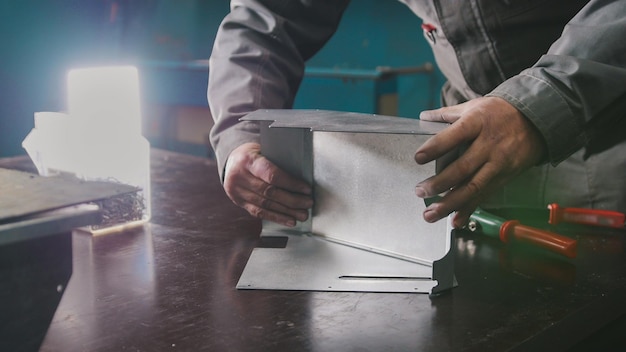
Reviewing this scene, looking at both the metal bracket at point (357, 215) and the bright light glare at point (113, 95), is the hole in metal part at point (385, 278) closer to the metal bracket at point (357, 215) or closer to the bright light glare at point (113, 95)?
the metal bracket at point (357, 215)

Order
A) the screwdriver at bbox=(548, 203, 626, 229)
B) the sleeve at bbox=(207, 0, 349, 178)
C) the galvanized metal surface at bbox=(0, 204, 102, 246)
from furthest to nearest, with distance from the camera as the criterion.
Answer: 1. the sleeve at bbox=(207, 0, 349, 178)
2. the screwdriver at bbox=(548, 203, 626, 229)
3. the galvanized metal surface at bbox=(0, 204, 102, 246)

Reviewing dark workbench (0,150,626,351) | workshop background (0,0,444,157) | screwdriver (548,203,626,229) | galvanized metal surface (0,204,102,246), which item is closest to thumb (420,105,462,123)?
dark workbench (0,150,626,351)

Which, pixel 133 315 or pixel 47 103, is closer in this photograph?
pixel 133 315

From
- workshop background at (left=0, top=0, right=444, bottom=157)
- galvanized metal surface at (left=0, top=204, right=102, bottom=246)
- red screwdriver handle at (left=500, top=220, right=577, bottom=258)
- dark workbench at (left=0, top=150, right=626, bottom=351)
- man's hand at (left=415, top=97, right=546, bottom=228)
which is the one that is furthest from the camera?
workshop background at (left=0, top=0, right=444, bottom=157)

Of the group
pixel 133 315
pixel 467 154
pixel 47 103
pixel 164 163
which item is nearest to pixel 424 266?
pixel 467 154

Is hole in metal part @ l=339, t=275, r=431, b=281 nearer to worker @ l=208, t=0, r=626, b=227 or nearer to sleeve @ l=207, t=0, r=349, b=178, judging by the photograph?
worker @ l=208, t=0, r=626, b=227

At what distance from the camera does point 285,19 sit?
1281mm

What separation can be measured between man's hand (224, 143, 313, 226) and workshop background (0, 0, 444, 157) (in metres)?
1.36

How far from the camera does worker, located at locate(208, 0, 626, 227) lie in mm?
785

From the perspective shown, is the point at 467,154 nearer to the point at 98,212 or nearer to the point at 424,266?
the point at 424,266

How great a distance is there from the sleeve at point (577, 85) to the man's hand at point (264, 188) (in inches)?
12.5

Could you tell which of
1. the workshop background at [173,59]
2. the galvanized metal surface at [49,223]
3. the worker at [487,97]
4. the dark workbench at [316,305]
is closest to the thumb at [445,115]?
the worker at [487,97]

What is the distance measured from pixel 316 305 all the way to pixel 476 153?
26cm

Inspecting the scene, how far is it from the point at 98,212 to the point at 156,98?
3093mm
